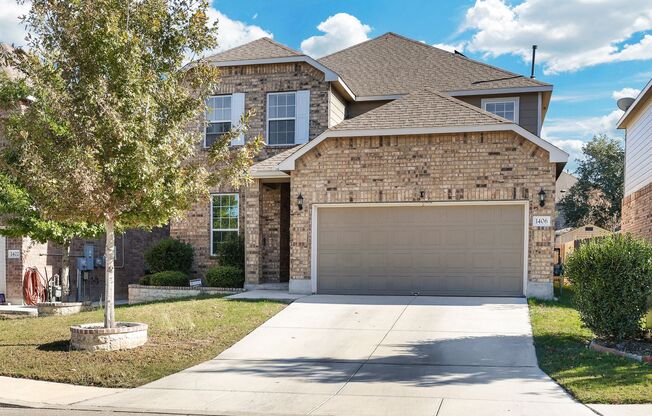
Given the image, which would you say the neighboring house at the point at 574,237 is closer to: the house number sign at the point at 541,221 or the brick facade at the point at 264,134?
the house number sign at the point at 541,221

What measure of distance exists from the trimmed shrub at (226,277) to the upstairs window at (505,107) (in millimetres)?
9437

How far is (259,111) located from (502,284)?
9.02 m

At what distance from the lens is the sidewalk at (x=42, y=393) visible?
7.42m

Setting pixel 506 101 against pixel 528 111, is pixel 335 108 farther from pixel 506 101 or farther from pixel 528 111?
pixel 528 111

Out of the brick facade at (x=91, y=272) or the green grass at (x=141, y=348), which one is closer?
the green grass at (x=141, y=348)

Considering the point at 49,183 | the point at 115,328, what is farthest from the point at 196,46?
the point at 115,328

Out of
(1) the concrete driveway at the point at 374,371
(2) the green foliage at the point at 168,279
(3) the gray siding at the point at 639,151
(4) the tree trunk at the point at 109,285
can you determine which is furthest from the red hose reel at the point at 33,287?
(3) the gray siding at the point at 639,151

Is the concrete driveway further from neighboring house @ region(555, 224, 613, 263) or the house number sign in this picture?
neighboring house @ region(555, 224, 613, 263)

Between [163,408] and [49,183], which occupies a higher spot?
[49,183]

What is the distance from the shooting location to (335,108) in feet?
62.8

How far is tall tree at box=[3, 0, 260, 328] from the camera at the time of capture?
953cm

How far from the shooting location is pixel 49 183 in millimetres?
9172

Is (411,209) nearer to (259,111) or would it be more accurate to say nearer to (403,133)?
(403,133)

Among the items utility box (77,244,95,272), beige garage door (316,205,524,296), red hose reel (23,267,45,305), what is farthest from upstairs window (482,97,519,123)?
red hose reel (23,267,45,305)
